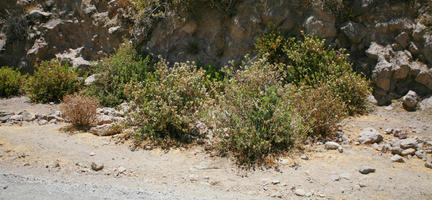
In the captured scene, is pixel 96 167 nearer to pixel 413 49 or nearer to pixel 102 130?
pixel 102 130

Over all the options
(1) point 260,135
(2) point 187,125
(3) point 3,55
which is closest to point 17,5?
(3) point 3,55

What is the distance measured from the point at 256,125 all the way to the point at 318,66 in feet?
9.64

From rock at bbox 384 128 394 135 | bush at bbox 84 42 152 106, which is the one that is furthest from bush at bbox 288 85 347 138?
bush at bbox 84 42 152 106

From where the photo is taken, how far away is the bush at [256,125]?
4.79 m

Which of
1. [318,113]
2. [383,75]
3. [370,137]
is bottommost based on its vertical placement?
[370,137]

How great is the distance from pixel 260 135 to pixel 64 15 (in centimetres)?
1008

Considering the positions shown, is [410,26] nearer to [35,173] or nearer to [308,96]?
[308,96]

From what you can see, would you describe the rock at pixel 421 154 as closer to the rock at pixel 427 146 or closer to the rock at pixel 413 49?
the rock at pixel 427 146

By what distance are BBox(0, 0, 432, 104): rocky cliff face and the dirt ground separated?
2.01 meters

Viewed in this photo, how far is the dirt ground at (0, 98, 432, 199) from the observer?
3754 mm

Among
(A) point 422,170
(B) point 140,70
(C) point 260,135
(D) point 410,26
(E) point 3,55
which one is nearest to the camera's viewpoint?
(A) point 422,170

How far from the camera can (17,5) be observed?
12141 mm

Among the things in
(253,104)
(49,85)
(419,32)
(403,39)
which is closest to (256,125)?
(253,104)

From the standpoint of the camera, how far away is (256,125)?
5.04 metres
